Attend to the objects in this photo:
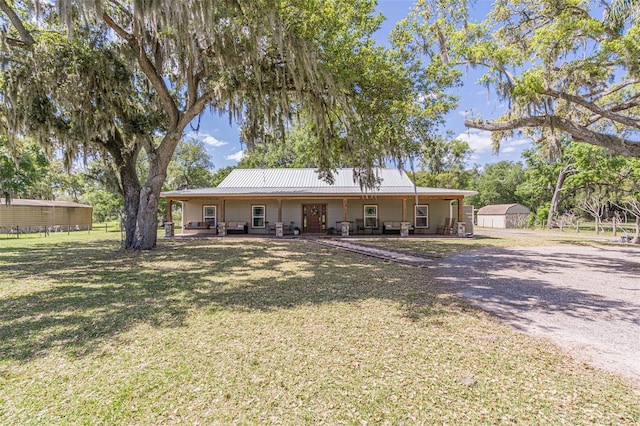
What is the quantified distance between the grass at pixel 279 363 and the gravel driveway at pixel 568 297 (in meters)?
0.46

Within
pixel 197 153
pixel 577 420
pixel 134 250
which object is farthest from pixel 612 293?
pixel 197 153

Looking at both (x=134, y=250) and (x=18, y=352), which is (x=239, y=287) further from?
(x=134, y=250)

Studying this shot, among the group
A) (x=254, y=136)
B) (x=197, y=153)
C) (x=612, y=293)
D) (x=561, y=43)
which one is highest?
(x=197, y=153)

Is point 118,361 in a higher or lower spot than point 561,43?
lower

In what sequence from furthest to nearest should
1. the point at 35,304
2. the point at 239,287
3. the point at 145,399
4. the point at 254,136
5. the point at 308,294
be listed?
the point at 254,136 < the point at 239,287 < the point at 308,294 < the point at 35,304 < the point at 145,399

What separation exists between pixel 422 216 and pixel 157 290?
15627 mm

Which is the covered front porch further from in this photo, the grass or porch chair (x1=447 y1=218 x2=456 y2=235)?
the grass

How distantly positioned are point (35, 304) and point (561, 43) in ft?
39.7

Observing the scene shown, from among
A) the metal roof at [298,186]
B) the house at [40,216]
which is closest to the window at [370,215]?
the metal roof at [298,186]

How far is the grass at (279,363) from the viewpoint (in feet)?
7.04

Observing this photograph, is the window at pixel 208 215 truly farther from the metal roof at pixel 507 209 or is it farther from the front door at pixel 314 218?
the metal roof at pixel 507 209

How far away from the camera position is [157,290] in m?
5.32

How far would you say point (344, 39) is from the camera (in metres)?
7.84

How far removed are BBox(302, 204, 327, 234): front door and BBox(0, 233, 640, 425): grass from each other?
12676 millimetres
